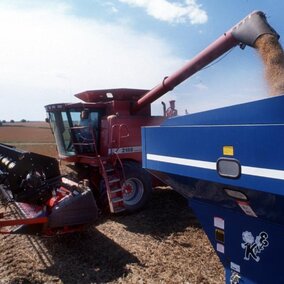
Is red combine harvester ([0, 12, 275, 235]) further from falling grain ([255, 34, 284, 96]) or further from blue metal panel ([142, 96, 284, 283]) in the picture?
blue metal panel ([142, 96, 284, 283])

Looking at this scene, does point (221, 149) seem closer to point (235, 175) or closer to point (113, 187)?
point (235, 175)

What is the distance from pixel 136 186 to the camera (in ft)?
22.0

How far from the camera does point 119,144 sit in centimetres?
669

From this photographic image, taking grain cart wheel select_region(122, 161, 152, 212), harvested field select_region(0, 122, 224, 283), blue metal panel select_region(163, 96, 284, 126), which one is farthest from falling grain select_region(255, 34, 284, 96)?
grain cart wheel select_region(122, 161, 152, 212)

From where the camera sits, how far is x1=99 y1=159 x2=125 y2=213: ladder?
6.03m

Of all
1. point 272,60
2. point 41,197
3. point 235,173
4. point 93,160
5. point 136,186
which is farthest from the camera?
point 136,186

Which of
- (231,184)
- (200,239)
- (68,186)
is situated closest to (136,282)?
(200,239)

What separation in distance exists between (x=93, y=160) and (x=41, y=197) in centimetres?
171

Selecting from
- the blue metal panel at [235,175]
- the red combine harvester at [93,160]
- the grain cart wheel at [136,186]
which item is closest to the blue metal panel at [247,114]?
the blue metal panel at [235,175]

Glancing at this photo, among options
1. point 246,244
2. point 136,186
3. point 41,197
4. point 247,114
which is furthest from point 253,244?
point 136,186

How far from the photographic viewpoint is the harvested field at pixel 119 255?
379 centimetres

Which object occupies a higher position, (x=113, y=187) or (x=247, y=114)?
(x=247, y=114)

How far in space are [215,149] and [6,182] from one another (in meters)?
4.21

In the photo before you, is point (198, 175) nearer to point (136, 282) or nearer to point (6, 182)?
point (136, 282)
